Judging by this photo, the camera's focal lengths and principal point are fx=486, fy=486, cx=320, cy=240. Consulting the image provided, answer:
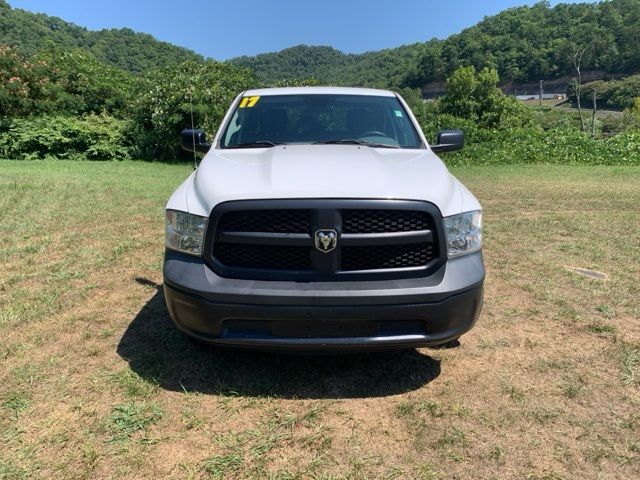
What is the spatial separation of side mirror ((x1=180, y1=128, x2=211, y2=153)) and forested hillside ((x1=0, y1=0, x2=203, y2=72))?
48.2 metres

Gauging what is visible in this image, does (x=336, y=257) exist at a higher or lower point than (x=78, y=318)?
higher

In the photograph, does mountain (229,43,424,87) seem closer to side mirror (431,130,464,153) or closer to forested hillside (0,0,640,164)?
forested hillside (0,0,640,164)

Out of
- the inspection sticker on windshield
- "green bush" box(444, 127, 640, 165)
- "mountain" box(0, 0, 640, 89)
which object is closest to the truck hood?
the inspection sticker on windshield

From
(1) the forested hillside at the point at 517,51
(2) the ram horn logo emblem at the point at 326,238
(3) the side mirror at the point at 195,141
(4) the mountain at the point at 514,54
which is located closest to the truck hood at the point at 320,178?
(2) the ram horn logo emblem at the point at 326,238

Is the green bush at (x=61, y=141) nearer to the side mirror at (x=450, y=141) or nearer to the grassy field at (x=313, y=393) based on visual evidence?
the grassy field at (x=313, y=393)

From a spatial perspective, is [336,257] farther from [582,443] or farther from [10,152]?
[10,152]

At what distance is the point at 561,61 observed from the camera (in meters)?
95.8

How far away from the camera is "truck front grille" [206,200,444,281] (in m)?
2.53

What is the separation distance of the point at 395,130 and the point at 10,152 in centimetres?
1917

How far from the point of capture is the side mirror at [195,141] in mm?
4125

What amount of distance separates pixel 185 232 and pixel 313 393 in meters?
1.18

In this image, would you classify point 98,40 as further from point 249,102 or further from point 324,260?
point 324,260

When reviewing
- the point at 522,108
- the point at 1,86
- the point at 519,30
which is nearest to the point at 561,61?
the point at 519,30

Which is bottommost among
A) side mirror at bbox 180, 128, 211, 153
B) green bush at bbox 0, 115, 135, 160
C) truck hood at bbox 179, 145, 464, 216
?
A: truck hood at bbox 179, 145, 464, 216
